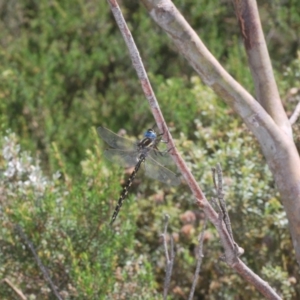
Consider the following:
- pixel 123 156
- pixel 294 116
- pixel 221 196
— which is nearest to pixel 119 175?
pixel 123 156

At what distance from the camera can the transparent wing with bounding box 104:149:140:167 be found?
263 cm

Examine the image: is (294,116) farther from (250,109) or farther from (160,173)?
(160,173)

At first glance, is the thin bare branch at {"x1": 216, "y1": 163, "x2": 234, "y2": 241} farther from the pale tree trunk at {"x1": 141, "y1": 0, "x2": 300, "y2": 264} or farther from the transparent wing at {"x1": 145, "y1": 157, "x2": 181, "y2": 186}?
the transparent wing at {"x1": 145, "y1": 157, "x2": 181, "y2": 186}

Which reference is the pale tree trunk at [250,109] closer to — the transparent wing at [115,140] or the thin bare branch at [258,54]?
the thin bare branch at [258,54]

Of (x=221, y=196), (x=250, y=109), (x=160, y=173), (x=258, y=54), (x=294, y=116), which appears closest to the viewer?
(x=221, y=196)

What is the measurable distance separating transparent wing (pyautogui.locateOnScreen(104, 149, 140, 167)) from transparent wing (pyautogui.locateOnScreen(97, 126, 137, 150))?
2cm

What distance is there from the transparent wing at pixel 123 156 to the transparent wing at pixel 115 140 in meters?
0.02

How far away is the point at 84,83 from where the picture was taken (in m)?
5.28

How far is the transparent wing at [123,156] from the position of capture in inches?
104

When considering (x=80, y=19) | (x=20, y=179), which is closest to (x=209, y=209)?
(x=20, y=179)

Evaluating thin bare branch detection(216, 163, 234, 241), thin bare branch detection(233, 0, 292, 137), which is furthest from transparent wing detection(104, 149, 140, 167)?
thin bare branch detection(216, 163, 234, 241)

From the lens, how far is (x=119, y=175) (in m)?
3.01

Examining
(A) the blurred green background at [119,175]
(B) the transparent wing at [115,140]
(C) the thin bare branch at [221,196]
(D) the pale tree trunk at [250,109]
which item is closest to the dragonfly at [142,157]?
(B) the transparent wing at [115,140]

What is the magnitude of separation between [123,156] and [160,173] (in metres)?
0.20
